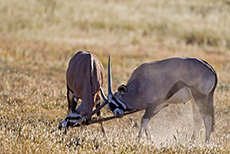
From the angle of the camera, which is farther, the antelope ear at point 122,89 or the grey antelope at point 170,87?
the grey antelope at point 170,87

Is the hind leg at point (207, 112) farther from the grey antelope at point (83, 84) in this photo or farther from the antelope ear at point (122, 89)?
the grey antelope at point (83, 84)

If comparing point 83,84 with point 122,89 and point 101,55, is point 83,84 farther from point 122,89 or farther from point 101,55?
point 101,55

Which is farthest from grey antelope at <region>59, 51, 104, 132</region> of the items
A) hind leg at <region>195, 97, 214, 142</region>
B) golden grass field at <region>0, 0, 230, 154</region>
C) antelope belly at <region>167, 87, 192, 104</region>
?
hind leg at <region>195, 97, 214, 142</region>

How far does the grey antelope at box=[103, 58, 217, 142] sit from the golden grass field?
1.76ft

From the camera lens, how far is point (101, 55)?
18.0 meters

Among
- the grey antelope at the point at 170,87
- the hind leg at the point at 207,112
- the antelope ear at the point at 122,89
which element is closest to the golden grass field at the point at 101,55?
the hind leg at the point at 207,112

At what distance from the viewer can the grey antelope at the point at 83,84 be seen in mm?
6555

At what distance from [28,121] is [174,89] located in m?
2.96

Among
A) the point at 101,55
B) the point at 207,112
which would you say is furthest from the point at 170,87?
the point at 101,55

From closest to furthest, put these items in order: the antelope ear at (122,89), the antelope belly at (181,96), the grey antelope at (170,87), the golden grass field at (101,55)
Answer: the golden grass field at (101,55) < the antelope ear at (122,89) < the grey antelope at (170,87) < the antelope belly at (181,96)

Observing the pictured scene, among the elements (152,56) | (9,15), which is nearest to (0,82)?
(152,56)

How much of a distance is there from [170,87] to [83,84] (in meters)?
1.59

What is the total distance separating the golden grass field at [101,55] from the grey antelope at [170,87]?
537 millimetres

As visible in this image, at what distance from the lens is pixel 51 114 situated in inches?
338
